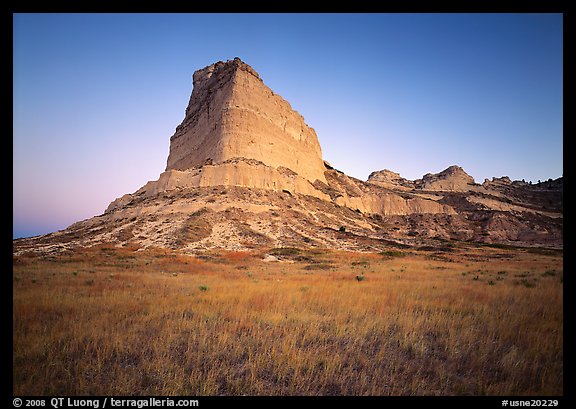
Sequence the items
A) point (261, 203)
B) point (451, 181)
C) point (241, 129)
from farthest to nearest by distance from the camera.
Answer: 1. point (451, 181)
2. point (241, 129)
3. point (261, 203)

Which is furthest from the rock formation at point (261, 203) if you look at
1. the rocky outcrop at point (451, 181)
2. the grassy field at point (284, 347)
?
the grassy field at point (284, 347)

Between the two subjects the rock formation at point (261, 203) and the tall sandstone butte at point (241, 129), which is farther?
the tall sandstone butte at point (241, 129)

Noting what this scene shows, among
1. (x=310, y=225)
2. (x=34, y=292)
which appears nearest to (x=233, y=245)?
(x=310, y=225)

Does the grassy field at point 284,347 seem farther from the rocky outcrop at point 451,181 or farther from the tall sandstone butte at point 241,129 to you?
the rocky outcrop at point 451,181

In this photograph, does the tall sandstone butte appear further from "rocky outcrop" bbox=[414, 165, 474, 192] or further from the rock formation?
"rocky outcrop" bbox=[414, 165, 474, 192]

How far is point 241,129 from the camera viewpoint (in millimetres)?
66000

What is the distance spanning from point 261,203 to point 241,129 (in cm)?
2564

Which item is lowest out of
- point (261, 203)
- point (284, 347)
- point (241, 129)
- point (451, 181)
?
point (284, 347)

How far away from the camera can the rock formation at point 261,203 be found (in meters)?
39.5

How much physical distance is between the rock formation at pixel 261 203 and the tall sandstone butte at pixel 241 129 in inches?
14.3

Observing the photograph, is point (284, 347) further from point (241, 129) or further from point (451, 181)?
point (451, 181)

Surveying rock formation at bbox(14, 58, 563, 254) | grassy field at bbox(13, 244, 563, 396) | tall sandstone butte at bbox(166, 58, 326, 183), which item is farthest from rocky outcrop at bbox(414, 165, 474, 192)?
grassy field at bbox(13, 244, 563, 396)

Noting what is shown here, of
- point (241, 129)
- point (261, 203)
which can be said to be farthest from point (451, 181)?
point (261, 203)

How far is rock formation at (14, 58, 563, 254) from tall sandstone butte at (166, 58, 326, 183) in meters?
0.36
